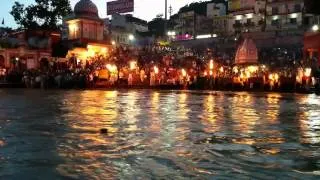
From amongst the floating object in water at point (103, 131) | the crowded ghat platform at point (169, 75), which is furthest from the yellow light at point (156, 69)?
the floating object in water at point (103, 131)

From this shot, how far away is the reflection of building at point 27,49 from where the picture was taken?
190 ft

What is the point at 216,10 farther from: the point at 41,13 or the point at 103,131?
the point at 103,131

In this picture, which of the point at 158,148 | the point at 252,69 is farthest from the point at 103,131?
the point at 252,69

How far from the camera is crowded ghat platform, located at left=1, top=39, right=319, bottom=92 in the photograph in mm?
Answer: 44562

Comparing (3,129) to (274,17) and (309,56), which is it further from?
(274,17)

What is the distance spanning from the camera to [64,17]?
69.0m

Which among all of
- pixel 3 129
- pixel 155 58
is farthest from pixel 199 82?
pixel 3 129

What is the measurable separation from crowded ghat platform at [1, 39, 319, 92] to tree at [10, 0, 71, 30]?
653 inches

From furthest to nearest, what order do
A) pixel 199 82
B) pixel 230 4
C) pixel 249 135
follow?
pixel 230 4 < pixel 199 82 < pixel 249 135

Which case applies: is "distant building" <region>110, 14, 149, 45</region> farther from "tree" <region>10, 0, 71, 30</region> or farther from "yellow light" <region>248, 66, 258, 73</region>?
"yellow light" <region>248, 66, 258, 73</region>

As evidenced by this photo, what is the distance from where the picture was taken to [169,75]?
49.2 m

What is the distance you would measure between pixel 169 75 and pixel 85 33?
2085 cm

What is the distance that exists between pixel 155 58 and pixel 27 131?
4222cm

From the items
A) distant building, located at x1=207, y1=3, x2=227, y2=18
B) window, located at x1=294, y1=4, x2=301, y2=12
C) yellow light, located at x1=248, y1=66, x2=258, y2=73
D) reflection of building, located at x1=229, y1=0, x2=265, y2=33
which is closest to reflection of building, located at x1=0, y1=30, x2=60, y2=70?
yellow light, located at x1=248, y1=66, x2=258, y2=73
